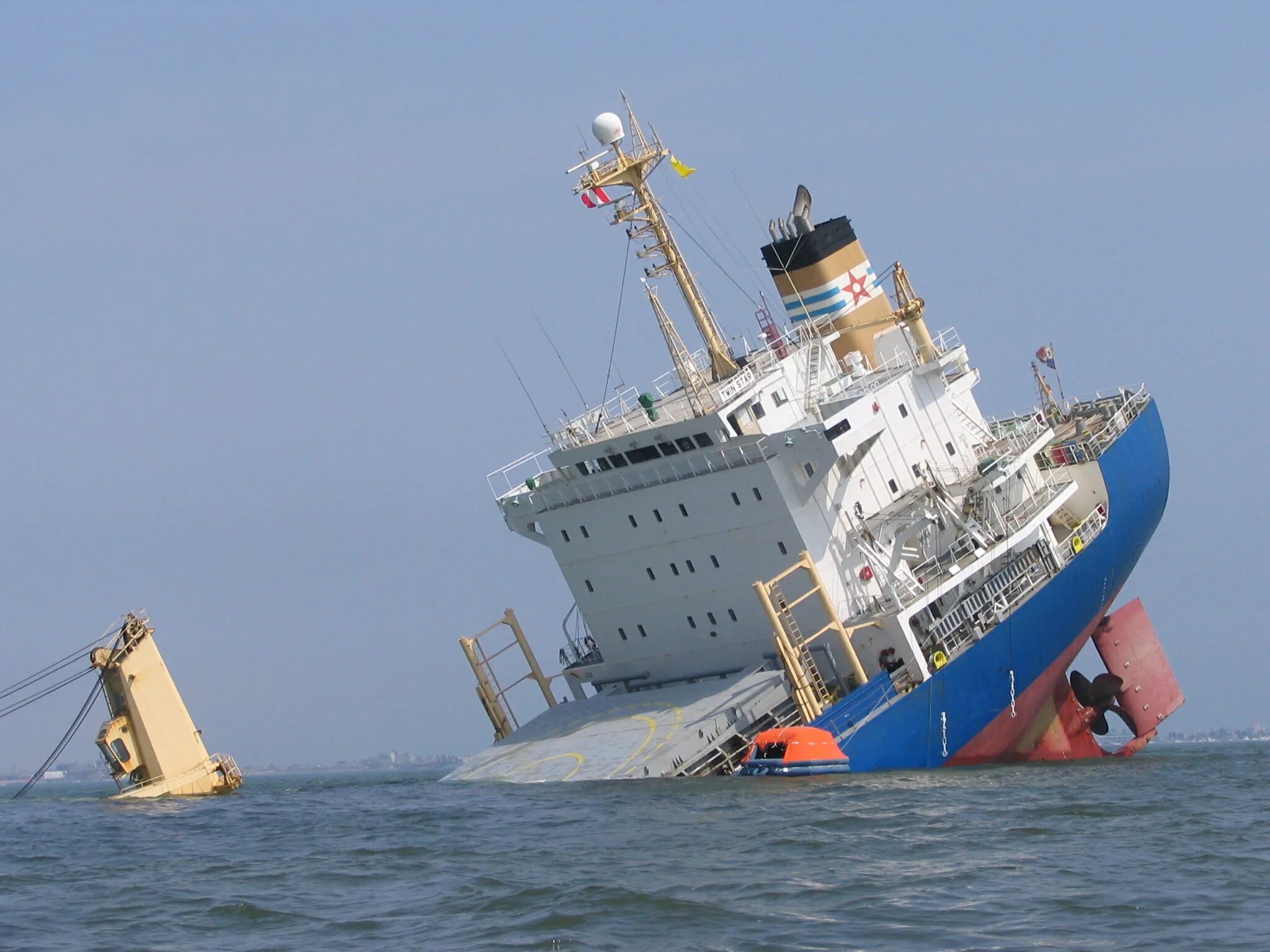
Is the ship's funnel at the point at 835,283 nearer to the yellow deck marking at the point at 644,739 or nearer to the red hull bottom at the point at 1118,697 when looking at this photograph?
the red hull bottom at the point at 1118,697

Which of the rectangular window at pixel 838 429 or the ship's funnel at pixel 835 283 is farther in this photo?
the ship's funnel at pixel 835 283

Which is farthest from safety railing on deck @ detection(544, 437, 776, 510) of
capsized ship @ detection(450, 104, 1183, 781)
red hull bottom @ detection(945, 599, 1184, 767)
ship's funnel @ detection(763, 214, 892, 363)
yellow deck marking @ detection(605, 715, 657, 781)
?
red hull bottom @ detection(945, 599, 1184, 767)

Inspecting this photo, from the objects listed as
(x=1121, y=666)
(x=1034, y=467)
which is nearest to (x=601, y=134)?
(x=1034, y=467)

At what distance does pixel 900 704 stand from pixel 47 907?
43.2 ft

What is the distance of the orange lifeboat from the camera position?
22.4 metres

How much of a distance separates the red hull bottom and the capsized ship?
0.13m

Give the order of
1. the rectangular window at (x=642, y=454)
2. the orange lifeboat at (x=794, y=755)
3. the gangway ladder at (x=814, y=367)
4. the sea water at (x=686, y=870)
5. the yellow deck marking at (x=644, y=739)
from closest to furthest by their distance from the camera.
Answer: the sea water at (x=686, y=870), the orange lifeboat at (x=794, y=755), the yellow deck marking at (x=644, y=739), the rectangular window at (x=642, y=454), the gangway ladder at (x=814, y=367)

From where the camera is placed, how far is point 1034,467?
28.7m

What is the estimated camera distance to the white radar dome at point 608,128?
92.9 feet

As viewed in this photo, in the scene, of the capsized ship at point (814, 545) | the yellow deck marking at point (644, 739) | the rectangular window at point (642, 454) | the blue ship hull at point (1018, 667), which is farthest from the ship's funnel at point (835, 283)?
the yellow deck marking at point (644, 739)

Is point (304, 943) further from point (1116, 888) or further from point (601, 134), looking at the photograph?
point (601, 134)

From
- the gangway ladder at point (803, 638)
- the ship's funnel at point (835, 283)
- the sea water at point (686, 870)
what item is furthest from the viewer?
the ship's funnel at point (835, 283)

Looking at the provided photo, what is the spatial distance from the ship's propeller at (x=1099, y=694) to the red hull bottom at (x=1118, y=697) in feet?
0.36

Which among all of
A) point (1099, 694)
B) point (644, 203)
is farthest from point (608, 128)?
point (1099, 694)
